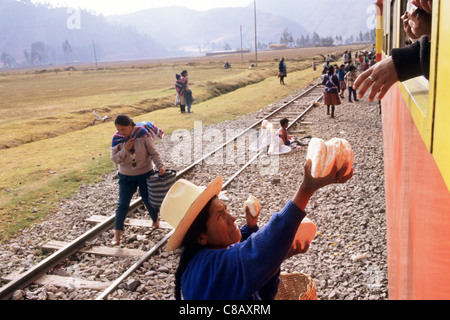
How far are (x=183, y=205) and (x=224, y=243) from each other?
306mm

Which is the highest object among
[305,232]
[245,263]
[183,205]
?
[183,205]

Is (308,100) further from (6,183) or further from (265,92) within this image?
(6,183)

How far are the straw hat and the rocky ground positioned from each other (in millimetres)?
2909

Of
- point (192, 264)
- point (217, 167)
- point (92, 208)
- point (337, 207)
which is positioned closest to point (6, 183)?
point (92, 208)

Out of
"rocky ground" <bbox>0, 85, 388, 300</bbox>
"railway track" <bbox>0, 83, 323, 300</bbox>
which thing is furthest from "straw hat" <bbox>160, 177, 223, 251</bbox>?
"railway track" <bbox>0, 83, 323, 300</bbox>

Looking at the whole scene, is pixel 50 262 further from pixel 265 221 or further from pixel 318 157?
pixel 318 157

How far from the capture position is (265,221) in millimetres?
6762

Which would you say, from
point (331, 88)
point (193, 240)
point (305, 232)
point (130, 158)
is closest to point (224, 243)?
point (193, 240)

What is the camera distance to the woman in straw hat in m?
1.72

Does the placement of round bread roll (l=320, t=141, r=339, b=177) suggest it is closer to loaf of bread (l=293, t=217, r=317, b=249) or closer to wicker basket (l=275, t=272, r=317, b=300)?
loaf of bread (l=293, t=217, r=317, b=249)

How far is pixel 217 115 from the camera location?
18578 mm

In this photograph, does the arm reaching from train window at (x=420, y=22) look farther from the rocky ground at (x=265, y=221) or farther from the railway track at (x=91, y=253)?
the railway track at (x=91, y=253)

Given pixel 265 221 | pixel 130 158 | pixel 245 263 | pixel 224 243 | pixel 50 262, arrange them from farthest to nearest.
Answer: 1. pixel 265 221
2. pixel 130 158
3. pixel 50 262
4. pixel 224 243
5. pixel 245 263

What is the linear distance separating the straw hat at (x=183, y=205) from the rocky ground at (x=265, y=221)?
291 centimetres
